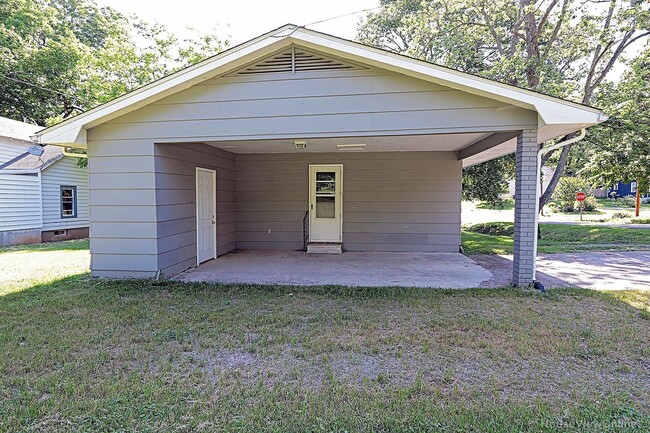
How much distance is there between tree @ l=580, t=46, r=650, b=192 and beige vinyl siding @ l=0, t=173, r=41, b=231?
17780 millimetres

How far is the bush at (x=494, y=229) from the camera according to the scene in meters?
14.9

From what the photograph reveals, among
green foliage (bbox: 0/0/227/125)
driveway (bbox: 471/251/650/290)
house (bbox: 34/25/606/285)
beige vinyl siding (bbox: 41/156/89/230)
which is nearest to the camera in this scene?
house (bbox: 34/25/606/285)

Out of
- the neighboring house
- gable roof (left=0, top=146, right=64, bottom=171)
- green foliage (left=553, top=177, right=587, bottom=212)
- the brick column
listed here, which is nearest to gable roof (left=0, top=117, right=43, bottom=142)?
gable roof (left=0, top=146, right=64, bottom=171)

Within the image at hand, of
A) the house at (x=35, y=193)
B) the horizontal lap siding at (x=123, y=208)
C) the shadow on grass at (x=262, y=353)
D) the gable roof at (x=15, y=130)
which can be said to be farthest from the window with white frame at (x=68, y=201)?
the shadow on grass at (x=262, y=353)

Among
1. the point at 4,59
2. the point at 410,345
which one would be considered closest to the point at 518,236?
the point at 410,345

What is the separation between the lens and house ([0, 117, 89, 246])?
1170 cm

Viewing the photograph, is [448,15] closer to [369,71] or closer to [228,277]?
[369,71]

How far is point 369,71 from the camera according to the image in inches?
205

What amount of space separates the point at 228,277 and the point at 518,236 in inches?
181

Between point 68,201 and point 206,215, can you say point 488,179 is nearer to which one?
point 206,215

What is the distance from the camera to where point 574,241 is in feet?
39.7

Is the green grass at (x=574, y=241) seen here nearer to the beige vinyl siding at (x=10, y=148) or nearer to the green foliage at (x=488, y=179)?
the green foliage at (x=488, y=179)

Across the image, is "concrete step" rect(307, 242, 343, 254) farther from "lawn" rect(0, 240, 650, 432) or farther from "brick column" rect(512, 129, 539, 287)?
"brick column" rect(512, 129, 539, 287)

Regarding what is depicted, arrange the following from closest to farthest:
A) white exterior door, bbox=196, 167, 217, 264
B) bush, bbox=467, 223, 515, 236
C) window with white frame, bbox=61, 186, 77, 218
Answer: white exterior door, bbox=196, 167, 217, 264, window with white frame, bbox=61, 186, 77, 218, bush, bbox=467, 223, 515, 236
